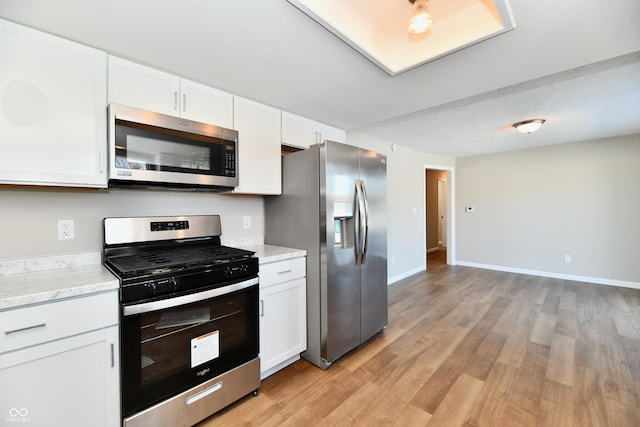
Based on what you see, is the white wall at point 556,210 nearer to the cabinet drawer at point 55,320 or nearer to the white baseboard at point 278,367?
the white baseboard at point 278,367

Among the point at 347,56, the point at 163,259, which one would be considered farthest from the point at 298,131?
the point at 163,259

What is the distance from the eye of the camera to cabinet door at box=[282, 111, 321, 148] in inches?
104

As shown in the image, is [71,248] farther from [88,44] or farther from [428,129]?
[428,129]

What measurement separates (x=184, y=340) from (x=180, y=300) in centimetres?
26

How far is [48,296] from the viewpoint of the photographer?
122 centimetres

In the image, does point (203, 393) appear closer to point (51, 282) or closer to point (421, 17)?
point (51, 282)

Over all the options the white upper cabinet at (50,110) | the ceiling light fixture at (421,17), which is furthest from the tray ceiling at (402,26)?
the white upper cabinet at (50,110)

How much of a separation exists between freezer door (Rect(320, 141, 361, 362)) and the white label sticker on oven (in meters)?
0.85

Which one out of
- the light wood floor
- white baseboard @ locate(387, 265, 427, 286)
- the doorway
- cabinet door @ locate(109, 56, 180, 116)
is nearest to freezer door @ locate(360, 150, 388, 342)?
the light wood floor

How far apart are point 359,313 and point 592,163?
4.93 metres

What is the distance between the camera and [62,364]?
126cm

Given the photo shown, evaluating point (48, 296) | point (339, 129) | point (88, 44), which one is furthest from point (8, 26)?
point (339, 129)

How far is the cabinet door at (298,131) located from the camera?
8.64ft

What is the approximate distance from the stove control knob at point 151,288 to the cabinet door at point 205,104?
3.95ft
